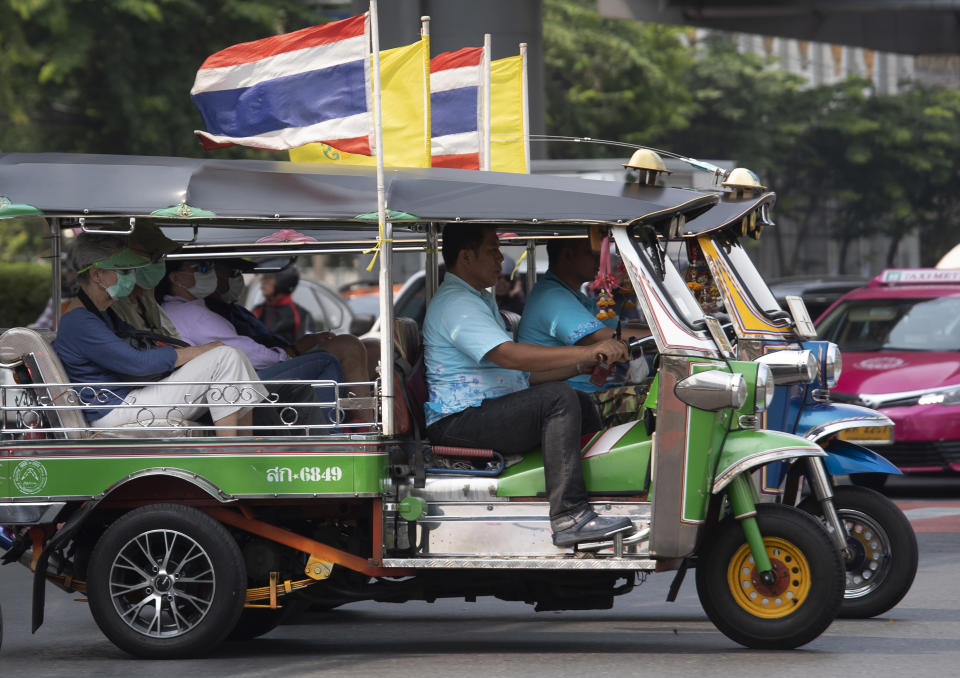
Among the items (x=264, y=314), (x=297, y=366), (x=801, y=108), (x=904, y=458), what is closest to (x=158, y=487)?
(x=297, y=366)

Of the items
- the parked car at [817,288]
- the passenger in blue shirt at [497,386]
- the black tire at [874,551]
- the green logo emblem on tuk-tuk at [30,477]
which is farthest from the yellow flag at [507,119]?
the parked car at [817,288]

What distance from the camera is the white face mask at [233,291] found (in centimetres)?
898

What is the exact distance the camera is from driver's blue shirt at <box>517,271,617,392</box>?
7.32 meters

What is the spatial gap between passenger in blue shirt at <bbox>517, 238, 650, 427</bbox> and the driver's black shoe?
76 cm

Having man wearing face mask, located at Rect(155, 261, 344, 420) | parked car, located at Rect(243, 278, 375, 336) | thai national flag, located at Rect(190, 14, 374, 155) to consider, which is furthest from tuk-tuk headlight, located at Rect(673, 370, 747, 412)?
parked car, located at Rect(243, 278, 375, 336)

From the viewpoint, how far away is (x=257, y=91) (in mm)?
7195

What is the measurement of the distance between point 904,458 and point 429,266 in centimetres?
599

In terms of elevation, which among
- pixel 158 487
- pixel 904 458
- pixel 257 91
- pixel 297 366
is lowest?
pixel 904 458

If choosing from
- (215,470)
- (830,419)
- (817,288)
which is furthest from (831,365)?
(817,288)

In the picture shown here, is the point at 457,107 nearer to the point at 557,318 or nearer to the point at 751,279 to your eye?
the point at 751,279

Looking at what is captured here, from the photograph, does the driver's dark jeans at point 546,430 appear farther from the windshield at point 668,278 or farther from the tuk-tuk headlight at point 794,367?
the tuk-tuk headlight at point 794,367

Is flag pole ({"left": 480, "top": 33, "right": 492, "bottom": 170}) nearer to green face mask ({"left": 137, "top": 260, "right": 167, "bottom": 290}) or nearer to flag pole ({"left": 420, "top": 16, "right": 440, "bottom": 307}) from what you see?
flag pole ({"left": 420, "top": 16, "right": 440, "bottom": 307})

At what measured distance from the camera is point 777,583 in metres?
6.62

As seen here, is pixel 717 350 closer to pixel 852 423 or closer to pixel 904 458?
pixel 852 423
